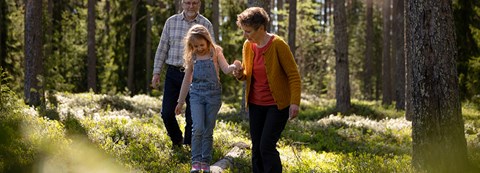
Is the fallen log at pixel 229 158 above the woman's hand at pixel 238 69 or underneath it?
underneath

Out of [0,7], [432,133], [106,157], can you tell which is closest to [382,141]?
[432,133]

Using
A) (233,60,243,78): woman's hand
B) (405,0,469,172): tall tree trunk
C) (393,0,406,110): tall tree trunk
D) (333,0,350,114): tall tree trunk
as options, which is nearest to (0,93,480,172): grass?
(405,0,469,172): tall tree trunk

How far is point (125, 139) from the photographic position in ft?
28.8

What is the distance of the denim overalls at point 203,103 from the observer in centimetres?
654

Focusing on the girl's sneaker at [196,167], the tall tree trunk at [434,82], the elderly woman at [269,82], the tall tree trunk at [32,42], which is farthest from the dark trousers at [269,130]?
the tall tree trunk at [32,42]

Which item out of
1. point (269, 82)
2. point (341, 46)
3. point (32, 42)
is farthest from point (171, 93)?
point (341, 46)

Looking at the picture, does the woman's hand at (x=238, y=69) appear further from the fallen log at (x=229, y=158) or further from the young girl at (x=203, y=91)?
the fallen log at (x=229, y=158)

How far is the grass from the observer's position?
1.98 m

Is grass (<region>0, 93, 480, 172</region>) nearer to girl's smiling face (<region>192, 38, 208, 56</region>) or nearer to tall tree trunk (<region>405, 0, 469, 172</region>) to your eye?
tall tree trunk (<region>405, 0, 469, 172</region>)

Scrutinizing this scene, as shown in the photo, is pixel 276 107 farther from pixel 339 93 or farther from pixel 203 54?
pixel 339 93

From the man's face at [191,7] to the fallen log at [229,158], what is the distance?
2.13 metres

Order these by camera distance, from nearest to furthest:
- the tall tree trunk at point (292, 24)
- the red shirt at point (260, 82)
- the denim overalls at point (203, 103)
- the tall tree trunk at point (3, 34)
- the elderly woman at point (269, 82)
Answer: the elderly woman at point (269, 82)
the red shirt at point (260, 82)
the denim overalls at point (203, 103)
the tall tree trunk at point (292, 24)
the tall tree trunk at point (3, 34)

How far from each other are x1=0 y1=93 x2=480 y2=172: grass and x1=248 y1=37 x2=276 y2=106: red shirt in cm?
156

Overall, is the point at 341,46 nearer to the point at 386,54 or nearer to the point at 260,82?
the point at 260,82
